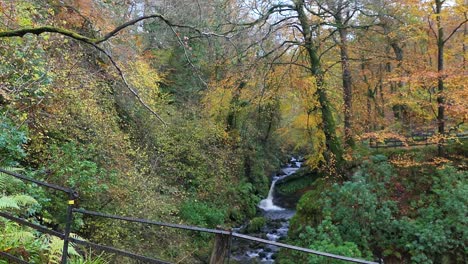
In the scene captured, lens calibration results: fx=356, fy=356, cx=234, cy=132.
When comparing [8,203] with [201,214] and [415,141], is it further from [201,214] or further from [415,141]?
[415,141]

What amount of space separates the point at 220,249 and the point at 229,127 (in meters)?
15.2

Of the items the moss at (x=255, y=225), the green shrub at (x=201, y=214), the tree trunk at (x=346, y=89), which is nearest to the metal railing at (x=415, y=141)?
the tree trunk at (x=346, y=89)

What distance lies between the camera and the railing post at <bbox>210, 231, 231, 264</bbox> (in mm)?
2537

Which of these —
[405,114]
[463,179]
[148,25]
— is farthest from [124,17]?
[463,179]

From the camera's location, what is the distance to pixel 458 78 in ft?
33.6

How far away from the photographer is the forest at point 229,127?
6.69m

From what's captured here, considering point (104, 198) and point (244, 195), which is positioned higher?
point (104, 198)

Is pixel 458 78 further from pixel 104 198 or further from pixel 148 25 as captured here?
pixel 148 25

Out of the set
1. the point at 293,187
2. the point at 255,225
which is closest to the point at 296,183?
the point at 293,187

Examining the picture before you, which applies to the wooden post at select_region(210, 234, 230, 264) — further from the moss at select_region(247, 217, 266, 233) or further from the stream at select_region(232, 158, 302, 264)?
the moss at select_region(247, 217, 266, 233)

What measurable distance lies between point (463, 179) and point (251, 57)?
7963mm

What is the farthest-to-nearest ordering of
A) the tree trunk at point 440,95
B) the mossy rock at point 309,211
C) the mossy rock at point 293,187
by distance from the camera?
the mossy rock at point 293,187 → the mossy rock at point 309,211 → the tree trunk at point 440,95

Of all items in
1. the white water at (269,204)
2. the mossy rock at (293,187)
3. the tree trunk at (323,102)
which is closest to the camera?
the tree trunk at (323,102)

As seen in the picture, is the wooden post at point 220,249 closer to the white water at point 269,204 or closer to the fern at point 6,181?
the fern at point 6,181
